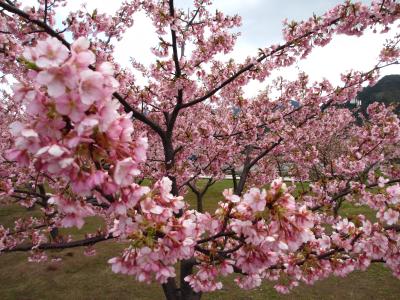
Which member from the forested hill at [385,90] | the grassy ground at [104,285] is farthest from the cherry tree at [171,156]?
the forested hill at [385,90]

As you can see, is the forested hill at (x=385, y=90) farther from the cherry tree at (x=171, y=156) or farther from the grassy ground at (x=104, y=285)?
the cherry tree at (x=171, y=156)

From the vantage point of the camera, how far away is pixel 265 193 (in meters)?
1.92

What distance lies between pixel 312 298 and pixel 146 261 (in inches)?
339

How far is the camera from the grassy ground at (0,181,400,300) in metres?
9.52

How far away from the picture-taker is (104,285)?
10.4 metres

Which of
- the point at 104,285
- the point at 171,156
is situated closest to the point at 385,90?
the point at 104,285

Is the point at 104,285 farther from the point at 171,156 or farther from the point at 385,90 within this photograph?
the point at 385,90

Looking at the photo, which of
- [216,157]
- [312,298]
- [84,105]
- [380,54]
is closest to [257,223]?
[84,105]

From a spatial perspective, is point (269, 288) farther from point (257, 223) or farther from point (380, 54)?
point (257, 223)

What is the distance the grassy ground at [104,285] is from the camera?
952 cm

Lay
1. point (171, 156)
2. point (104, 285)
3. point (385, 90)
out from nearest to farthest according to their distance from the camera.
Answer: point (171, 156)
point (104, 285)
point (385, 90)

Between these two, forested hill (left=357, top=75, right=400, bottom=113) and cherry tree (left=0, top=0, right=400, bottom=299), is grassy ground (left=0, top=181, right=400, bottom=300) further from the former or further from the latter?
forested hill (left=357, top=75, right=400, bottom=113)

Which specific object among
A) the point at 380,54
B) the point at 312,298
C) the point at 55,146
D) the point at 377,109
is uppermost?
the point at 377,109

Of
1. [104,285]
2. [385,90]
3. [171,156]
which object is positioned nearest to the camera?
[171,156]
